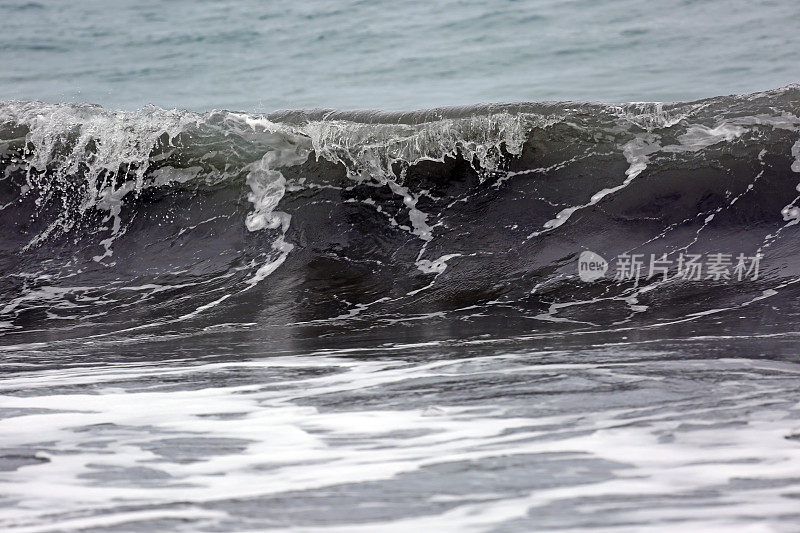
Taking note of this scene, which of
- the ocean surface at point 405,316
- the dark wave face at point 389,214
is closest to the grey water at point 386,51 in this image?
the ocean surface at point 405,316

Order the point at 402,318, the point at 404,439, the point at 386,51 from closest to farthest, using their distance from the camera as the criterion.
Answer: the point at 404,439 → the point at 402,318 → the point at 386,51

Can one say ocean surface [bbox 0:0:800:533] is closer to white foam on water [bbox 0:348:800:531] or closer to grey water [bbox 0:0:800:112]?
white foam on water [bbox 0:348:800:531]

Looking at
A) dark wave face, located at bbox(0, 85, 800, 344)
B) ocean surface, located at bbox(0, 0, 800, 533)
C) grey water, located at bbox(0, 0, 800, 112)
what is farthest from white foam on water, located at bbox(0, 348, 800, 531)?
grey water, located at bbox(0, 0, 800, 112)

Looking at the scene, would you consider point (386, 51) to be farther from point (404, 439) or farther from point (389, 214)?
point (404, 439)

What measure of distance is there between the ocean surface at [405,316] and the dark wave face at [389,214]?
19 millimetres

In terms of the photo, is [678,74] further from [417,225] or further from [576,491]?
[576,491]

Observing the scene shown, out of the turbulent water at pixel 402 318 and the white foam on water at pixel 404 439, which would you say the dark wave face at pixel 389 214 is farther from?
the white foam on water at pixel 404 439

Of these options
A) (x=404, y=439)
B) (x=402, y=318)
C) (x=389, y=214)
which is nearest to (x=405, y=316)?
(x=402, y=318)

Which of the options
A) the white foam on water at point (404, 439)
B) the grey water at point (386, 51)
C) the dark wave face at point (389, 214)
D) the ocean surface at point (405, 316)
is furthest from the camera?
the grey water at point (386, 51)

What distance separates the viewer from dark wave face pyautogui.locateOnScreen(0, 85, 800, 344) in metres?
4.48

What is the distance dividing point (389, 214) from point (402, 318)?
1305 mm

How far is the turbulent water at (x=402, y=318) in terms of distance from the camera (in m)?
1.93

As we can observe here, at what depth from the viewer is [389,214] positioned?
540 cm

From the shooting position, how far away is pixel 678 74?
1095 cm
